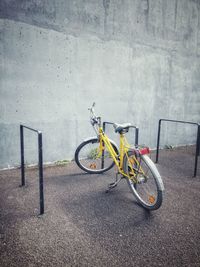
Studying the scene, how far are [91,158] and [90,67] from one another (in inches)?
90.0

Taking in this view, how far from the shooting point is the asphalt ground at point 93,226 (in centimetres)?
221

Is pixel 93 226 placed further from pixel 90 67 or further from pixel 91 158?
pixel 90 67

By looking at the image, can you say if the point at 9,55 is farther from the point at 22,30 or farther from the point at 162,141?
the point at 162,141

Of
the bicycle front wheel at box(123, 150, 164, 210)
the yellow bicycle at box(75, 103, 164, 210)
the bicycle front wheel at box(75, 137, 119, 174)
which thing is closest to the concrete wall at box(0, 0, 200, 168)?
the bicycle front wheel at box(75, 137, 119, 174)

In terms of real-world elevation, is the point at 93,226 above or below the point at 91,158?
below

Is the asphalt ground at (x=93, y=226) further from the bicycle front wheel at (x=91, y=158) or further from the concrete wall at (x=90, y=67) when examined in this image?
the concrete wall at (x=90, y=67)

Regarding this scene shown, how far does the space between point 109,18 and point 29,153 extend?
3.86 m

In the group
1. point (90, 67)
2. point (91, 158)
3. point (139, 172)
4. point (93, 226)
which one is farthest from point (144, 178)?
point (90, 67)

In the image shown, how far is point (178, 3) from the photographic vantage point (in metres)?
6.27

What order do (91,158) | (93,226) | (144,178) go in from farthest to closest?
(91,158)
(144,178)
(93,226)

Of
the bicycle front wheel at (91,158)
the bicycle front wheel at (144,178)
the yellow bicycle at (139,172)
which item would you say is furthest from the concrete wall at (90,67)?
the bicycle front wheel at (144,178)

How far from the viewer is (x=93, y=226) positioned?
274 cm

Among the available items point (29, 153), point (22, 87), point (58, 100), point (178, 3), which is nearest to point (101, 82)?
point (58, 100)

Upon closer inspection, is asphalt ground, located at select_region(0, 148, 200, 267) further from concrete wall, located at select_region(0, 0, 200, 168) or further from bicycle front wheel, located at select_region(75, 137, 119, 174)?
concrete wall, located at select_region(0, 0, 200, 168)
